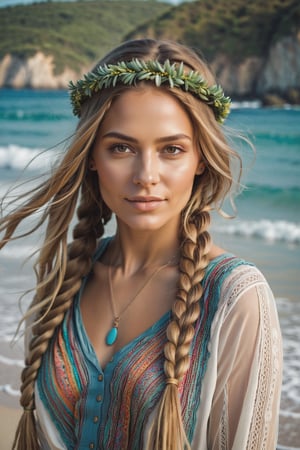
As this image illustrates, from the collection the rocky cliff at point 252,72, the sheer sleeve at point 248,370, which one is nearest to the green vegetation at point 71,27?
the rocky cliff at point 252,72

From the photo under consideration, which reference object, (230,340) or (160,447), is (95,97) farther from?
(160,447)

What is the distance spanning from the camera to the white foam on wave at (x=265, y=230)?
7602 millimetres

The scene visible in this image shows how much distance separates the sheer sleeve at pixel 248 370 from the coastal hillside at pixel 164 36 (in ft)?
37.5

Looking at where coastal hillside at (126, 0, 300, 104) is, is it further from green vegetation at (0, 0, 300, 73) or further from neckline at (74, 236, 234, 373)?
neckline at (74, 236, 234, 373)

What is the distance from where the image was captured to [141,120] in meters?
1.56

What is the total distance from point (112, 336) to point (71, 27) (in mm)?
12458

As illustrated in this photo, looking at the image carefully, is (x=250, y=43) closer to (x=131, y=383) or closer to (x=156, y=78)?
(x=156, y=78)

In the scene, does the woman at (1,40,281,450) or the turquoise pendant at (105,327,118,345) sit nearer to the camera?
the woman at (1,40,281,450)

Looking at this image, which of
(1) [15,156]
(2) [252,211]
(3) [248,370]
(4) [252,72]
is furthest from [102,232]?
(4) [252,72]

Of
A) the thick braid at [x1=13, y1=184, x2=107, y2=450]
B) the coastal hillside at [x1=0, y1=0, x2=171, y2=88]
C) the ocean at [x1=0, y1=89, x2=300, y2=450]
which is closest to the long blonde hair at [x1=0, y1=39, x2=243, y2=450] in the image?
the thick braid at [x1=13, y1=184, x2=107, y2=450]

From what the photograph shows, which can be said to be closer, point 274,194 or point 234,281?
point 234,281

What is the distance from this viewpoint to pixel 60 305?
1822mm

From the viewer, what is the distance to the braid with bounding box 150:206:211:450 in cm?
151

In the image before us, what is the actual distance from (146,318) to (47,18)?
41.4ft
